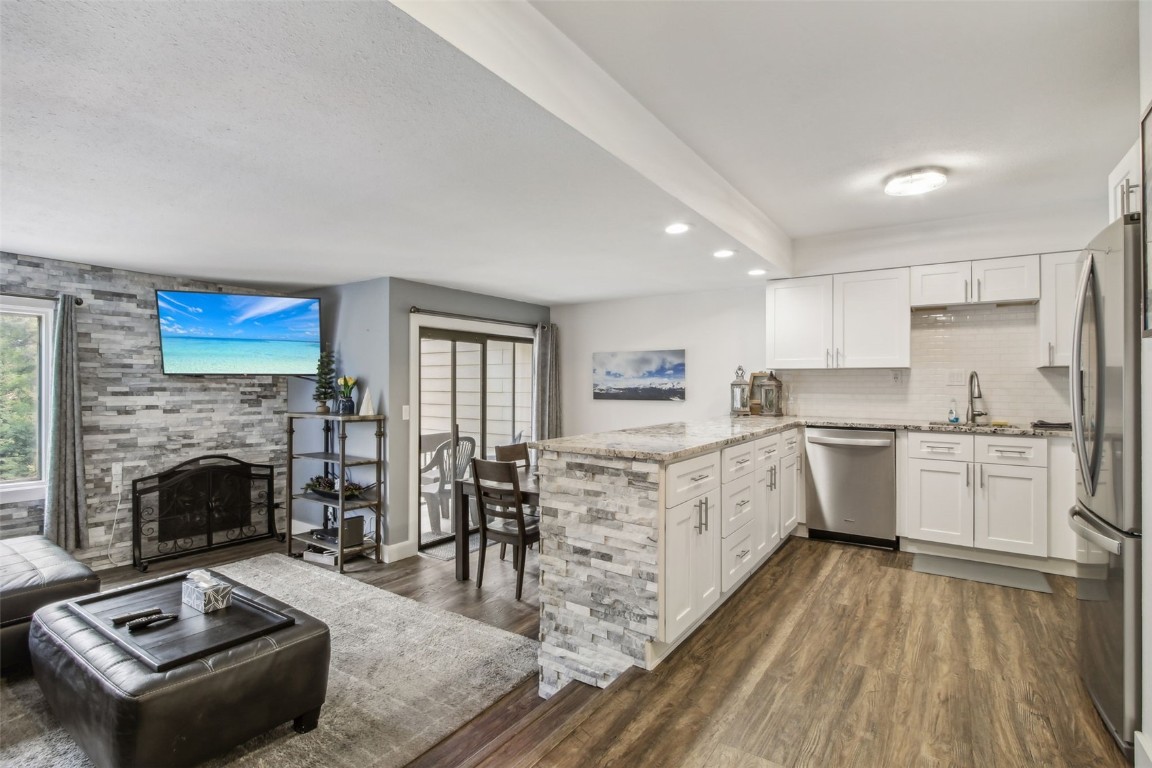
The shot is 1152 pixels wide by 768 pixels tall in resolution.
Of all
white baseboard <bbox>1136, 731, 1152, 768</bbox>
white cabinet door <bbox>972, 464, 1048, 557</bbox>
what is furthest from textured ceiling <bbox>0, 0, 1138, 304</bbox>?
white baseboard <bbox>1136, 731, 1152, 768</bbox>

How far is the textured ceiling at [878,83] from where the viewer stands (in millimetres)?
1766

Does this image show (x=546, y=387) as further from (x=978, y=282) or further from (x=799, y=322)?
(x=978, y=282)

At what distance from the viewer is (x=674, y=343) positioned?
5605mm

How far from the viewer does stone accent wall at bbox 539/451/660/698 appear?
233cm

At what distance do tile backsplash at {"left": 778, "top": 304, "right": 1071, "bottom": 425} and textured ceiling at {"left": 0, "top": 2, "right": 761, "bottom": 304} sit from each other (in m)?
1.61

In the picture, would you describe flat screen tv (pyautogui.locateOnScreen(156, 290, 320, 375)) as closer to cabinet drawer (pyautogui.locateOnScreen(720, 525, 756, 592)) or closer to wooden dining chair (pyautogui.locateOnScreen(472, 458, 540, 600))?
wooden dining chair (pyautogui.locateOnScreen(472, 458, 540, 600))

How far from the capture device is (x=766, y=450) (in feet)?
11.7

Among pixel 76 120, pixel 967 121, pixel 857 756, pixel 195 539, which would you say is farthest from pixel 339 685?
pixel 967 121

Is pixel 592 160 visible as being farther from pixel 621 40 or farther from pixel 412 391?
pixel 412 391

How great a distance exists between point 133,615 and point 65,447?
8.28 ft

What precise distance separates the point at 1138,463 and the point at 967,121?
1.63 meters

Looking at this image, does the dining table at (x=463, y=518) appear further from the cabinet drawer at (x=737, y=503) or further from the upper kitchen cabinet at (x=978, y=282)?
the upper kitchen cabinet at (x=978, y=282)

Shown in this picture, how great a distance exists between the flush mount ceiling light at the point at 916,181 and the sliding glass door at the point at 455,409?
3667 mm

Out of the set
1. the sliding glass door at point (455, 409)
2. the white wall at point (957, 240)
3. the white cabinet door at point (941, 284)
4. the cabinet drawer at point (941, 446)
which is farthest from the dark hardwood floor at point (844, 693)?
the white wall at point (957, 240)
